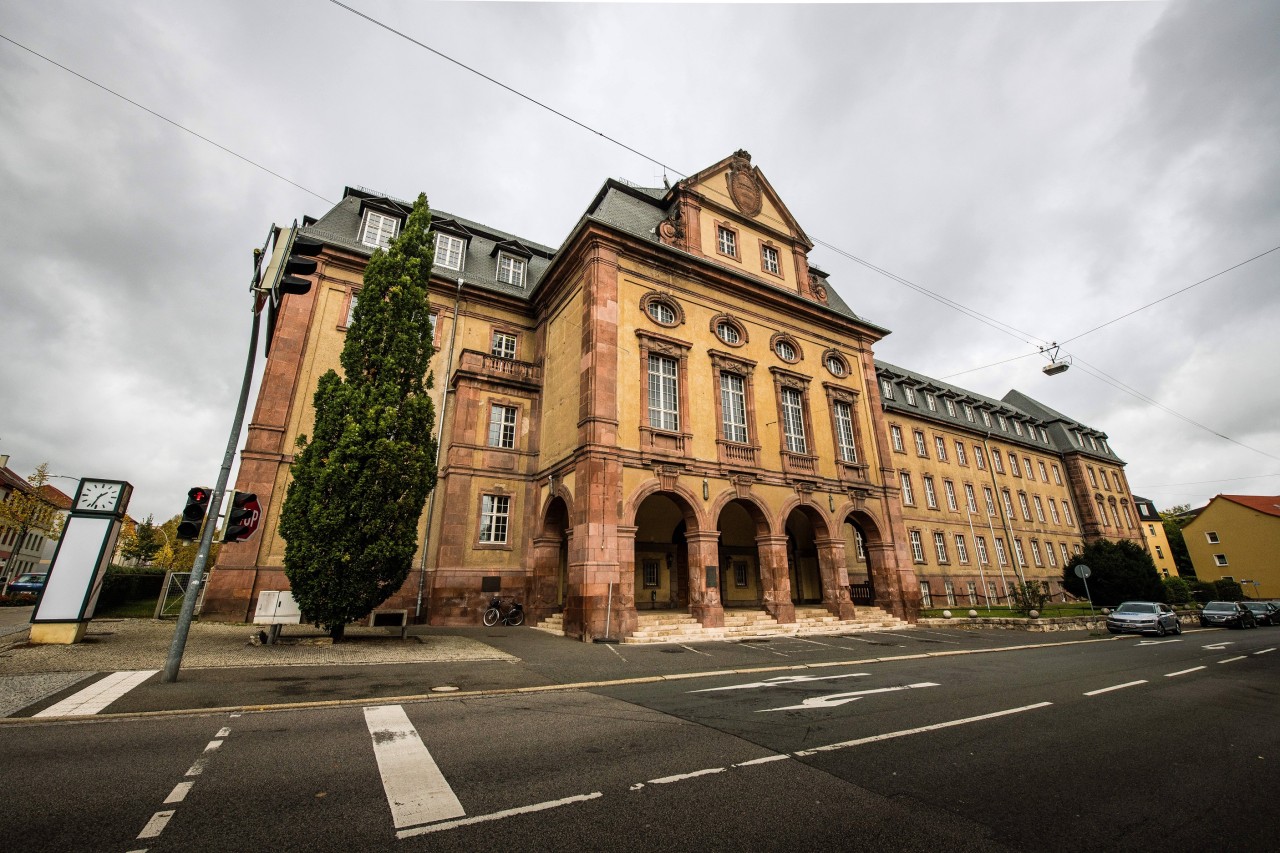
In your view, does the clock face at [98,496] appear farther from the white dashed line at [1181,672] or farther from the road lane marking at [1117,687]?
the white dashed line at [1181,672]

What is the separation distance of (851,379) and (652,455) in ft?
41.7

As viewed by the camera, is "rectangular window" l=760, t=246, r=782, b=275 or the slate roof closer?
"rectangular window" l=760, t=246, r=782, b=275

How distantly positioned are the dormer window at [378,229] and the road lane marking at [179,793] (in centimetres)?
2164

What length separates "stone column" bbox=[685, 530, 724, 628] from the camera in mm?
16359

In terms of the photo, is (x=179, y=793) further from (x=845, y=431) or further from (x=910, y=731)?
(x=845, y=431)

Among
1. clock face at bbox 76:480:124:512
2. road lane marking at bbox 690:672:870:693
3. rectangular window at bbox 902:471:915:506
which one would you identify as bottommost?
road lane marking at bbox 690:672:870:693

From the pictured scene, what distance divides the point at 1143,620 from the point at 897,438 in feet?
52.6

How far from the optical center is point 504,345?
22.9m

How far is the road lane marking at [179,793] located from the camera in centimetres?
361

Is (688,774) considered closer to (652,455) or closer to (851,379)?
(652,455)

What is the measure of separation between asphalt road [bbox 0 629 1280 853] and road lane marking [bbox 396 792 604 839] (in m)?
0.02

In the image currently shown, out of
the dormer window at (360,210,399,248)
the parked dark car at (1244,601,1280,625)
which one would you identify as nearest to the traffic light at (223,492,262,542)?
the dormer window at (360,210,399,248)

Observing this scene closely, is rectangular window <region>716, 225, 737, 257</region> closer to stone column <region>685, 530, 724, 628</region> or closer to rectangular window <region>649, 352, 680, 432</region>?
rectangular window <region>649, 352, 680, 432</region>

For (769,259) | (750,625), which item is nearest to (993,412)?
(769,259)
